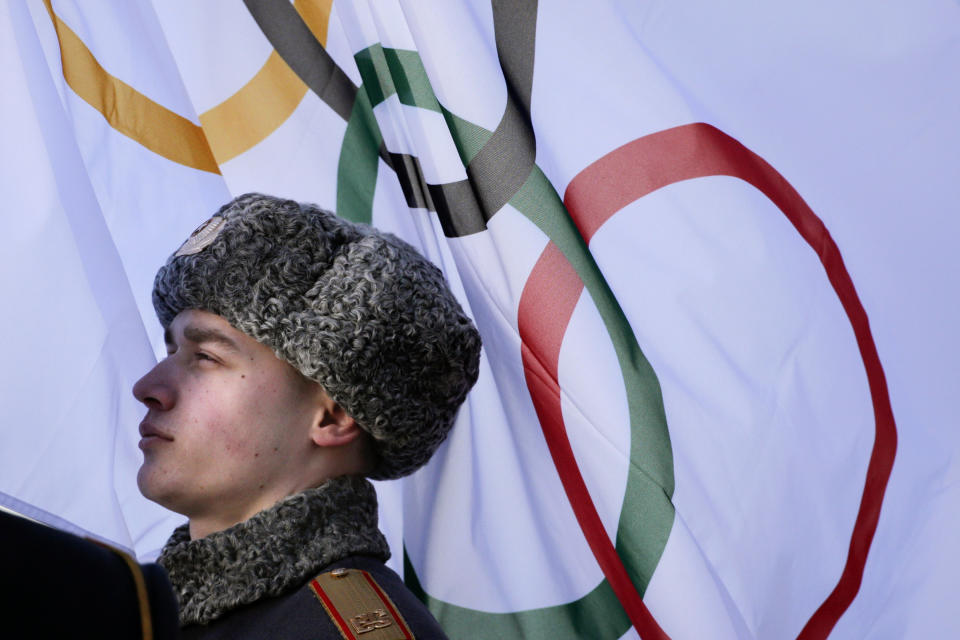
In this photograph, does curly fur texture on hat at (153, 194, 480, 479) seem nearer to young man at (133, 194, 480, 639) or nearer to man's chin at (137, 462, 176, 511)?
young man at (133, 194, 480, 639)

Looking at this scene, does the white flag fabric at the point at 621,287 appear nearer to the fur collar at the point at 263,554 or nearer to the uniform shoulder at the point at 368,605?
the fur collar at the point at 263,554

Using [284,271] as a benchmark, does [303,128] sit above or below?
above

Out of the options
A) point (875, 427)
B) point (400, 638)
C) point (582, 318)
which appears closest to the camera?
point (400, 638)

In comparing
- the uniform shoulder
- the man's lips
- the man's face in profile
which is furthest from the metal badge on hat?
the uniform shoulder

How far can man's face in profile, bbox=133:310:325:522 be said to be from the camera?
1.66 meters

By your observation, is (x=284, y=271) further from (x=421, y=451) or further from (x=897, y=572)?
(x=897, y=572)

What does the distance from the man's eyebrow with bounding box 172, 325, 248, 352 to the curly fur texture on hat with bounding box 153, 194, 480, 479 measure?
0.12 feet

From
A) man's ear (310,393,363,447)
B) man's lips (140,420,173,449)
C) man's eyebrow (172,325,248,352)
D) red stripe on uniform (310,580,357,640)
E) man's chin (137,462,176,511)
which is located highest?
man's eyebrow (172,325,248,352)

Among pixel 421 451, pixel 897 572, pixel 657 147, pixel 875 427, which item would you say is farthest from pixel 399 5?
pixel 897 572

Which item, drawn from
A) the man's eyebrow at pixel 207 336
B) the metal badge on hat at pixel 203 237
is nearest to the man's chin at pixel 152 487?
the man's eyebrow at pixel 207 336

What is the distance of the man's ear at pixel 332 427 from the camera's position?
1.75 metres

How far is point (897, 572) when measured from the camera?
1.74 metres

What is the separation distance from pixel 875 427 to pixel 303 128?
1.21 metres

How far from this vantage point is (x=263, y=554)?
1.59 meters
